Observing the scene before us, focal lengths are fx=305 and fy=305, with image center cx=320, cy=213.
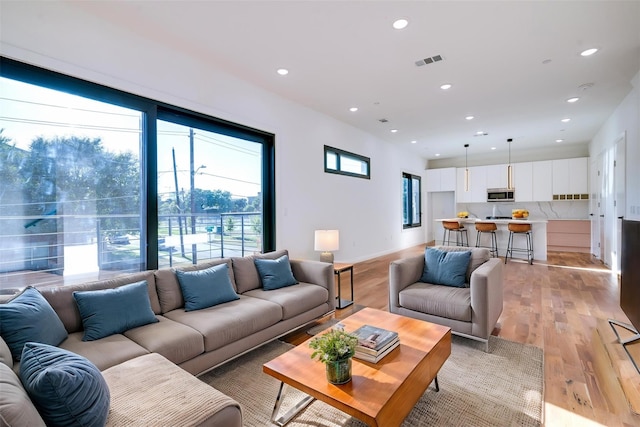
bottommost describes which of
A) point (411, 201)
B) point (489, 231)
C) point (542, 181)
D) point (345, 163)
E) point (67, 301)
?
point (67, 301)

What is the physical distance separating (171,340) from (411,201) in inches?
328

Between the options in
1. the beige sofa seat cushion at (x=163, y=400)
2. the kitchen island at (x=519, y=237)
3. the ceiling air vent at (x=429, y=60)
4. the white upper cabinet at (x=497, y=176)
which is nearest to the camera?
the beige sofa seat cushion at (x=163, y=400)

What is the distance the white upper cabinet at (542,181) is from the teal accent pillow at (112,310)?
9414 mm

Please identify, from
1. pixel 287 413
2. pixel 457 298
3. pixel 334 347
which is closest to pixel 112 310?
pixel 287 413

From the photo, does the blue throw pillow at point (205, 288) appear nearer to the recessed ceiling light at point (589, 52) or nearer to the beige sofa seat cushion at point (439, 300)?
the beige sofa seat cushion at point (439, 300)

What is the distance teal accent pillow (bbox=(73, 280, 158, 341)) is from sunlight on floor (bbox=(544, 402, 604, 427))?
2.61 m

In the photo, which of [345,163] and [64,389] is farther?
[345,163]

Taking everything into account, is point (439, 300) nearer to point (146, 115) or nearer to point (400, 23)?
point (400, 23)

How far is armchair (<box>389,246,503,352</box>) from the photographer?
8.30 feet

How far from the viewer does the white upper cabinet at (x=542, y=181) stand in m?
8.11

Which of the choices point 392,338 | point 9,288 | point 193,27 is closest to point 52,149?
point 9,288

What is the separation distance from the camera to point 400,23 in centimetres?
275

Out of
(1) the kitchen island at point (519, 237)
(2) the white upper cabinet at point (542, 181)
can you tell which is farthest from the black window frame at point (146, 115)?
(2) the white upper cabinet at point (542, 181)

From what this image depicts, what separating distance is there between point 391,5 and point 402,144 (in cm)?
567
